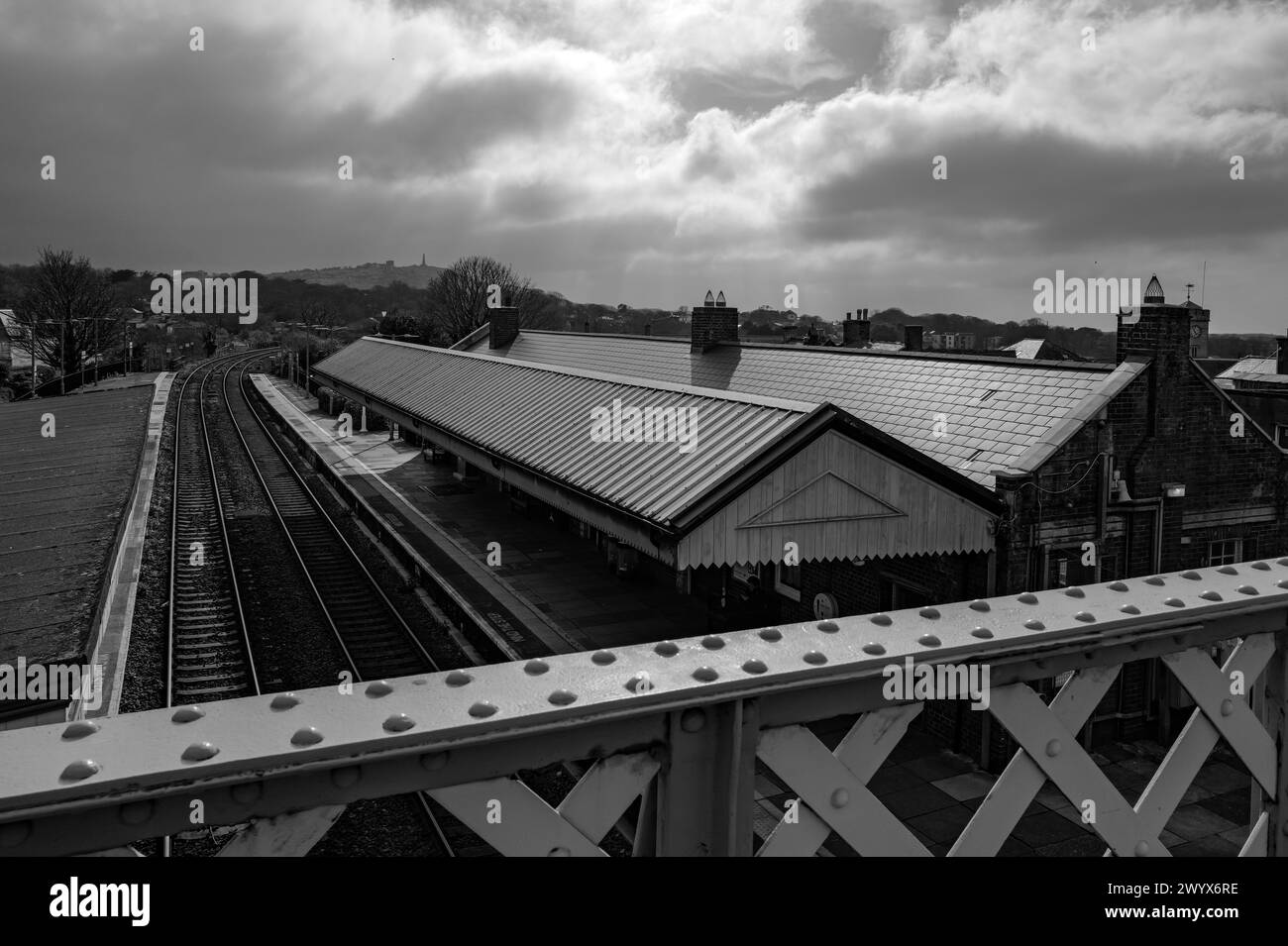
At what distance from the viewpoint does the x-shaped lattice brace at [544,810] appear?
2129 millimetres

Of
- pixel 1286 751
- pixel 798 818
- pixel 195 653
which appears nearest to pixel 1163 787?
pixel 1286 751

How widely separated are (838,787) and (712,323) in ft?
83.3

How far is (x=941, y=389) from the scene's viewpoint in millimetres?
17484

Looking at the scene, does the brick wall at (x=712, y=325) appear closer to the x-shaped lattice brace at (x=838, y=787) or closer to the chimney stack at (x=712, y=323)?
the chimney stack at (x=712, y=323)

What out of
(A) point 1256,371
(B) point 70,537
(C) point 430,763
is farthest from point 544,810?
(A) point 1256,371

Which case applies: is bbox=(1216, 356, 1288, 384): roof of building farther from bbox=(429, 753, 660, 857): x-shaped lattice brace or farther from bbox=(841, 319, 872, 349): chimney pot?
bbox=(429, 753, 660, 857): x-shaped lattice brace

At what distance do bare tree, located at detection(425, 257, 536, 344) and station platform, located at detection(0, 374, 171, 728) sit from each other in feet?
157

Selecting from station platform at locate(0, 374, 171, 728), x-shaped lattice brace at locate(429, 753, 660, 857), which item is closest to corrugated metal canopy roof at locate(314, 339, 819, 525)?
station platform at locate(0, 374, 171, 728)

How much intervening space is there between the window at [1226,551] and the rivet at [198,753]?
1711 cm

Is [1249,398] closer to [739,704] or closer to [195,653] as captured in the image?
[195,653]

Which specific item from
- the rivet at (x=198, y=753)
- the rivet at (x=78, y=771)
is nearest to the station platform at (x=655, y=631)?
the rivet at (x=198, y=753)

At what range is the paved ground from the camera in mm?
14453

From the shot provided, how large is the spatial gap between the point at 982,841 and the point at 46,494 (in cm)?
2864

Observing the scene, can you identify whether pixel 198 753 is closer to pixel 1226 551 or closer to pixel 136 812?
pixel 136 812
